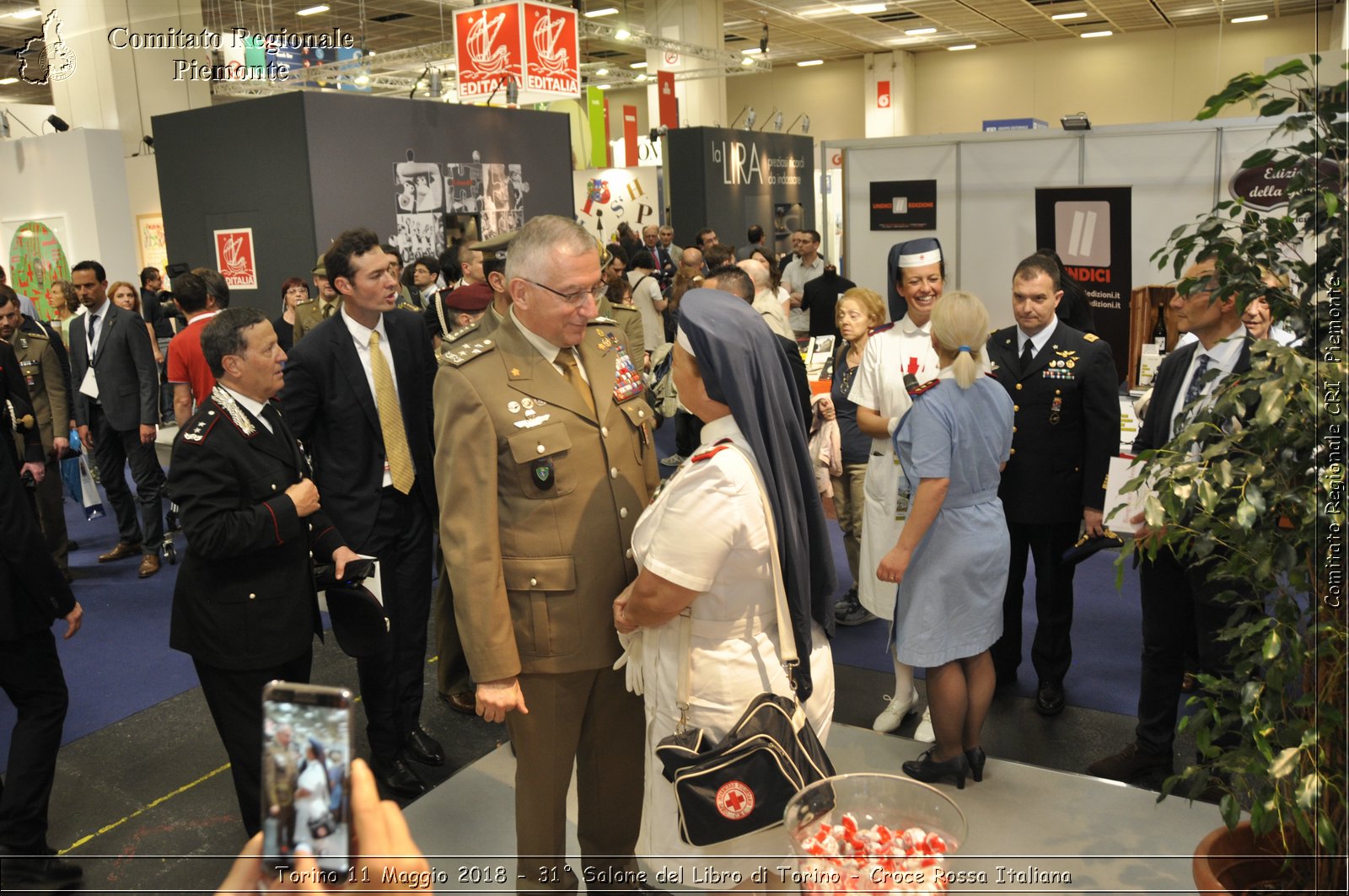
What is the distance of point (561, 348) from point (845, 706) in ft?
7.33

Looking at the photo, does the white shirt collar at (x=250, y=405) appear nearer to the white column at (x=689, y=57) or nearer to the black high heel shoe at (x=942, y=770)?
the black high heel shoe at (x=942, y=770)

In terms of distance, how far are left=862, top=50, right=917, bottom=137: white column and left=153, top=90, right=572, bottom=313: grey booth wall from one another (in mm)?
15918

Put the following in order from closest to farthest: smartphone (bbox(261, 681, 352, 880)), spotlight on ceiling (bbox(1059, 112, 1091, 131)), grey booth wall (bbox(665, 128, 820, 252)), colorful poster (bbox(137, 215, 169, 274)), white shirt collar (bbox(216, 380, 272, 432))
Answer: smartphone (bbox(261, 681, 352, 880)), white shirt collar (bbox(216, 380, 272, 432)), spotlight on ceiling (bbox(1059, 112, 1091, 131)), colorful poster (bbox(137, 215, 169, 274)), grey booth wall (bbox(665, 128, 820, 252))

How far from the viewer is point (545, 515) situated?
87.9 inches

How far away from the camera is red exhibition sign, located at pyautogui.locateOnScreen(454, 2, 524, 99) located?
927 cm

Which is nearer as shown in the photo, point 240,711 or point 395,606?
point 240,711

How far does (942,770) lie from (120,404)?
16.9 ft

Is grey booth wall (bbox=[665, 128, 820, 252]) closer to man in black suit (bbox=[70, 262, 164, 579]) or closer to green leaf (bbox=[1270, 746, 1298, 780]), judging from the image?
man in black suit (bbox=[70, 262, 164, 579])

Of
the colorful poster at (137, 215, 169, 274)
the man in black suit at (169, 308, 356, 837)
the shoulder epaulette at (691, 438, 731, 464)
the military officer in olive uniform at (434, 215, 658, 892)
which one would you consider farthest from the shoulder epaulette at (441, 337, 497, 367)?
the colorful poster at (137, 215, 169, 274)

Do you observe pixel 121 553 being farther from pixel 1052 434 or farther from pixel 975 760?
pixel 1052 434

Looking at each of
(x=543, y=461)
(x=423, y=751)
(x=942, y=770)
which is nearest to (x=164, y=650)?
(x=423, y=751)

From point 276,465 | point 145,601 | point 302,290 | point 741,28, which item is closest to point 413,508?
point 276,465

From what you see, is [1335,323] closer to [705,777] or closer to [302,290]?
[705,777]

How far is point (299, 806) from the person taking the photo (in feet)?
2.77
